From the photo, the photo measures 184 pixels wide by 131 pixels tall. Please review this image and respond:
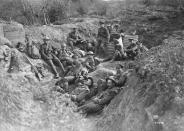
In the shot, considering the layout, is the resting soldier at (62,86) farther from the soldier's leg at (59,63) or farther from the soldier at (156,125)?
the soldier at (156,125)

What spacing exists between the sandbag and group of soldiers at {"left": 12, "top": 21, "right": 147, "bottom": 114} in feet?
1.23

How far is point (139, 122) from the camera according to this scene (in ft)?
25.0

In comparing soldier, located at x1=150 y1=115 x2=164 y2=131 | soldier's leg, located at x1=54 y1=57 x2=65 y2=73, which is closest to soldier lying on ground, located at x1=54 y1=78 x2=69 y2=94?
soldier's leg, located at x1=54 y1=57 x2=65 y2=73

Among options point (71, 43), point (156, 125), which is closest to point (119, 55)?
point (71, 43)

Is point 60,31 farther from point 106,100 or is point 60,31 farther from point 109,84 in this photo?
point 106,100

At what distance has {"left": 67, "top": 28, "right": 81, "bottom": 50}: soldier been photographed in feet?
58.8

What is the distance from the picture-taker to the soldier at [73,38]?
17.9m

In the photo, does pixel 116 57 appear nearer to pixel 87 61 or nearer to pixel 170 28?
pixel 87 61

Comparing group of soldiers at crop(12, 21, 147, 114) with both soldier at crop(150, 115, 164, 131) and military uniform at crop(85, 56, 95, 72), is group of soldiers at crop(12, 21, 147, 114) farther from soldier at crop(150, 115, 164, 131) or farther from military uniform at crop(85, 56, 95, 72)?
soldier at crop(150, 115, 164, 131)

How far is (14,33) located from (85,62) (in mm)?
3972

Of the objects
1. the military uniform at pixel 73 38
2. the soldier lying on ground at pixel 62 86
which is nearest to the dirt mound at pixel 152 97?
the soldier lying on ground at pixel 62 86

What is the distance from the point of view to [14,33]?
16.2 m

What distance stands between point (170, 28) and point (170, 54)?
12561 mm

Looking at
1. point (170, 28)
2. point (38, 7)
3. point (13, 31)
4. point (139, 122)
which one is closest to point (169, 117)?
point (139, 122)
